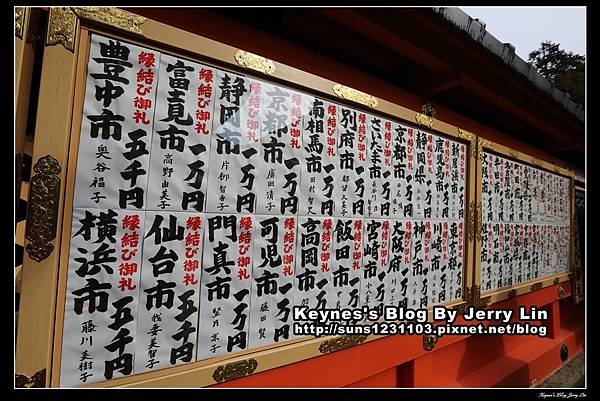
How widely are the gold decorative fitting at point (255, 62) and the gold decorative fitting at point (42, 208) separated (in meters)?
0.97

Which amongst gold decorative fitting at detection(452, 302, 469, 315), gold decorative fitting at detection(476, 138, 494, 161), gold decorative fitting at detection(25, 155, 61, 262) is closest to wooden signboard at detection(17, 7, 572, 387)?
gold decorative fitting at detection(25, 155, 61, 262)

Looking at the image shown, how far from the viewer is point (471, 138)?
268 cm

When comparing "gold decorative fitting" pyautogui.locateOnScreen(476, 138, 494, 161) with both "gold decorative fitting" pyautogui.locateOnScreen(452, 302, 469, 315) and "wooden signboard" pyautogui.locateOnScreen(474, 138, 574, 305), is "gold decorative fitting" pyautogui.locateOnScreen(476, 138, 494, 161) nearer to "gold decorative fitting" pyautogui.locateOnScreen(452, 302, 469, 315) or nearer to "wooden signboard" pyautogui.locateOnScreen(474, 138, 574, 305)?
"wooden signboard" pyautogui.locateOnScreen(474, 138, 574, 305)

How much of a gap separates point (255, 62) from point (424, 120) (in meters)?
1.41

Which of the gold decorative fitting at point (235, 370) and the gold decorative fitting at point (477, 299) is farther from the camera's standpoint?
the gold decorative fitting at point (477, 299)

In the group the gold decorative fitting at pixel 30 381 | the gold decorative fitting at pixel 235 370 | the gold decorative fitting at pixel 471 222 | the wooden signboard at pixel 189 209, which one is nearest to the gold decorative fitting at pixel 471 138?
the gold decorative fitting at pixel 471 222

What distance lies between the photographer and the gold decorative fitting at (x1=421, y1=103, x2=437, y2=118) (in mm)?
2470

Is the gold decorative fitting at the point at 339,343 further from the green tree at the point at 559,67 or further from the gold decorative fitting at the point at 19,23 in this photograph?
the green tree at the point at 559,67

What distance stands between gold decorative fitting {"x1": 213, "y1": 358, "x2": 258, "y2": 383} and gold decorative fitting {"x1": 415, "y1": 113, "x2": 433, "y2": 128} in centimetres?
200

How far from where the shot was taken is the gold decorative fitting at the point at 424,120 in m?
2.31

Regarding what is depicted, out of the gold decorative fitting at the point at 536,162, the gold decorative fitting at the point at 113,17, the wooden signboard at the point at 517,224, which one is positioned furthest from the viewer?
the gold decorative fitting at the point at 536,162

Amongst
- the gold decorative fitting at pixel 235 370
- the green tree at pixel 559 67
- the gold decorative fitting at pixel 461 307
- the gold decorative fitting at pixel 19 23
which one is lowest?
the gold decorative fitting at pixel 235 370

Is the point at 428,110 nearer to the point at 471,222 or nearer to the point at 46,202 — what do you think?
the point at 471,222

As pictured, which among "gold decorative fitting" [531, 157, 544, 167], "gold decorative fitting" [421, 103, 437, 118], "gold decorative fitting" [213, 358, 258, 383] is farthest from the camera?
"gold decorative fitting" [531, 157, 544, 167]
